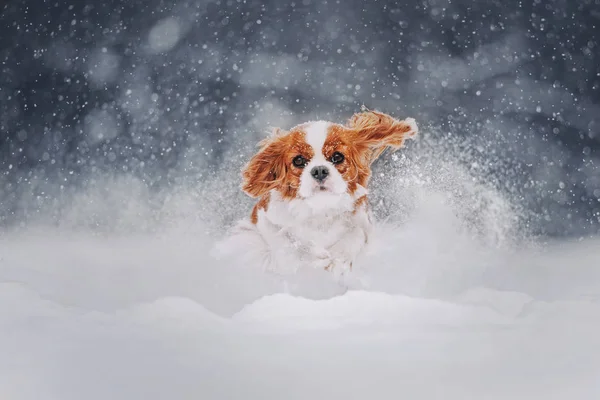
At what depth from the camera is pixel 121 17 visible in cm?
214

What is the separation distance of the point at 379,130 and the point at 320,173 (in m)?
0.28

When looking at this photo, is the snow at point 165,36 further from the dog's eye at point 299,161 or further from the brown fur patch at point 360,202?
the brown fur patch at point 360,202

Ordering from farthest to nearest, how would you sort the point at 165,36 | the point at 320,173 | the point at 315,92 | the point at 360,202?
the point at 165,36, the point at 315,92, the point at 360,202, the point at 320,173

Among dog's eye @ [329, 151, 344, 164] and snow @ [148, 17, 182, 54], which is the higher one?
snow @ [148, 17, 182, 54]

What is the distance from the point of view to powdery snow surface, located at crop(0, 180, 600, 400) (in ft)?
6.12

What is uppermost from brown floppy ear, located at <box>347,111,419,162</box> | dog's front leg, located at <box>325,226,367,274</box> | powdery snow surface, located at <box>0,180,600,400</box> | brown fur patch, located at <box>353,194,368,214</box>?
brown floppy ear, located at <box>347,111,419,162</box>

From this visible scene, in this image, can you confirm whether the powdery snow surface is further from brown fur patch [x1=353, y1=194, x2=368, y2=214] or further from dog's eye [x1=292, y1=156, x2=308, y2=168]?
dog's eye [x1=292, y1=156, x2=308, y2=168]

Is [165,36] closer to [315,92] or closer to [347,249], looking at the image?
[315,92]

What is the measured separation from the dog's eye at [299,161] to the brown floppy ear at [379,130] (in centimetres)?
18

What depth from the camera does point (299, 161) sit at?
5.96 feet

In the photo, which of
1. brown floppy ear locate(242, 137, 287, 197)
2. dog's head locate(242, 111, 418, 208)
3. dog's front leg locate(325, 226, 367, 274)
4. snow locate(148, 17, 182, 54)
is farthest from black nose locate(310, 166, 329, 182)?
snow locate(148, 17, 182, 54)

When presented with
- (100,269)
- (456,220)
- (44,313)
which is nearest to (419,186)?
(456,220)

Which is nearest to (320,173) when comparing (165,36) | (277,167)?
(277,167)

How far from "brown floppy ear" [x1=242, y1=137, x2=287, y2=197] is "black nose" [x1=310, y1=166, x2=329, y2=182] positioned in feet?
0.34
